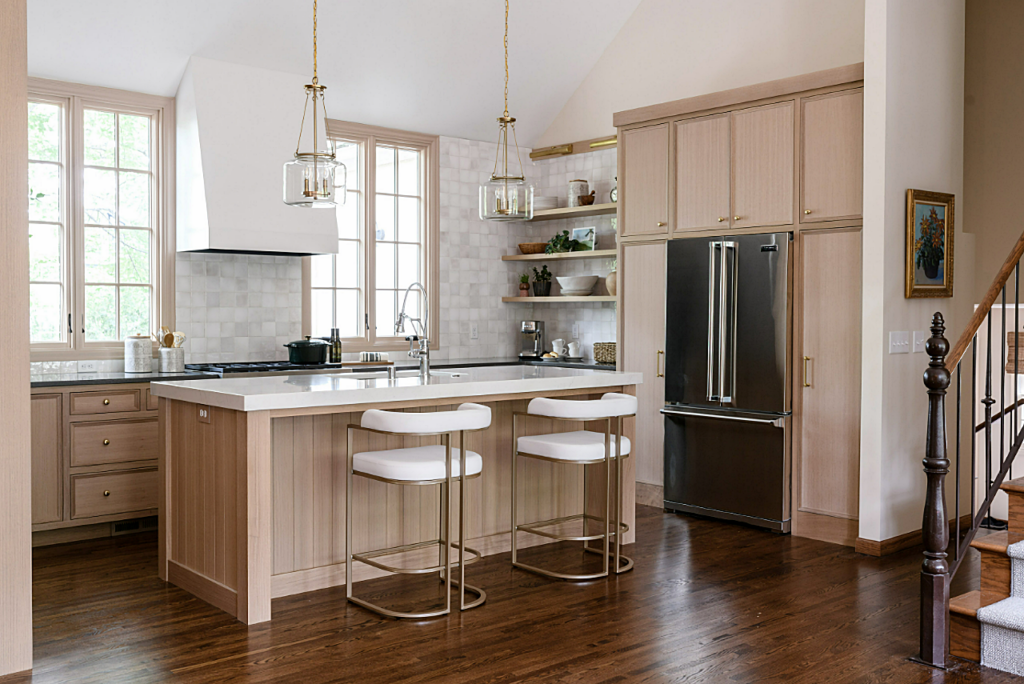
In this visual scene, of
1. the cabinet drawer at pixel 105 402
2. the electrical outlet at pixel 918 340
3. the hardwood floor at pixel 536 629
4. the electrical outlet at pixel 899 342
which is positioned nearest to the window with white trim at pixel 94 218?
the cabinet drawer at pixel 105 402

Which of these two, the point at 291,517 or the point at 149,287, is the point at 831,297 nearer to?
the point at 291,517

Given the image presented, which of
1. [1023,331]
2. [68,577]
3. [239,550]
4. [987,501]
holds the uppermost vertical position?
[1023,331]

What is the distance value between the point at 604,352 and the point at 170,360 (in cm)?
297

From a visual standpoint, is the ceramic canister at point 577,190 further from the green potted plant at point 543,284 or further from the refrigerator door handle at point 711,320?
Answer: the refrigerator door handle at point 711,320

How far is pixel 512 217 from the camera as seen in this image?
4.09m

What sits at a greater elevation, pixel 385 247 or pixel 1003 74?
pixel 1003 74

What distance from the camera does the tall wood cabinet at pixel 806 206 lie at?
4.88 meters

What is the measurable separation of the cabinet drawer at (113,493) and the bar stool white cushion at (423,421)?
80.4 inches

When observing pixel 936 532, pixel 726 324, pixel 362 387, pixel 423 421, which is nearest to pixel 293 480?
pixel 362 387

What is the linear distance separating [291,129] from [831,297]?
3.48 metres

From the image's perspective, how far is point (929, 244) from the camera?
4.86 metres

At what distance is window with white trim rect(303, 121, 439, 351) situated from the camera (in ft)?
21.5

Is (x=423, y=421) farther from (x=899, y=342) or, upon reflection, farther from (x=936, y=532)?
(x=899, y=342)

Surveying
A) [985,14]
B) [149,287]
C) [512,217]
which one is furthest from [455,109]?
A: [985,14]
